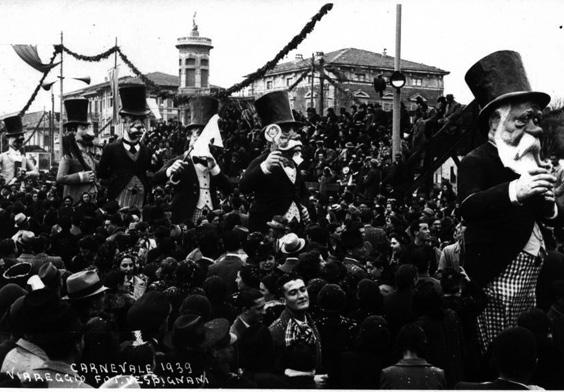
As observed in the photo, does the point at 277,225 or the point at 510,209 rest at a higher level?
the point at 510,209

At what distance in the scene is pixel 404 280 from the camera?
5.45m

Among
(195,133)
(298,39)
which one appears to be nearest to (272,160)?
(195,133)

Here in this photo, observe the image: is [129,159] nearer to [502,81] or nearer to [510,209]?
[502,81]

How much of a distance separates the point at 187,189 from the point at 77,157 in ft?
6.38

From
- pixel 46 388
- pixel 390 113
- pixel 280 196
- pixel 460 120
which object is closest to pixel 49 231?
pixel 280 196

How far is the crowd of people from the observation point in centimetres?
410

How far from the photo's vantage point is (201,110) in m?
10.0

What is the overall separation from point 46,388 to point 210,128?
241 inches

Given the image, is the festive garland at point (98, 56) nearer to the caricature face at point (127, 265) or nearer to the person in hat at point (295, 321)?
the caricature face at point (127, 265)

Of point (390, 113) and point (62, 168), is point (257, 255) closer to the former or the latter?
point (62, 168)

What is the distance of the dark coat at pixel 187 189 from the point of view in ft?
31.6

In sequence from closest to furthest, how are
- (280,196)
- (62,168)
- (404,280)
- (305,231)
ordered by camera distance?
(404,280)
(305,231)
(280,196)
(62,168)

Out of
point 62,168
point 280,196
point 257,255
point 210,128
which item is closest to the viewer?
point 257,255

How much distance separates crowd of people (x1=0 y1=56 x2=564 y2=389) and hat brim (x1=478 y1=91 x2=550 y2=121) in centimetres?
94
